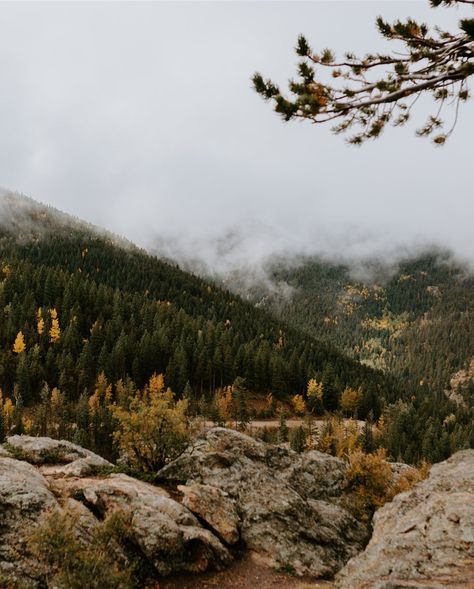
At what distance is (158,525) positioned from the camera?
25.5m

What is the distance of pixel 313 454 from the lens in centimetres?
5100

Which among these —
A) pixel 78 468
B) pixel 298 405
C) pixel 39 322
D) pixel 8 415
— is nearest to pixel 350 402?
pixel 298 405

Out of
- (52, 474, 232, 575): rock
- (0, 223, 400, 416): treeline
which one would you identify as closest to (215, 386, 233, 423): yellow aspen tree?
(0, 223, 400, 416): treeline

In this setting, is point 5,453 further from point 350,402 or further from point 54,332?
point 350,402

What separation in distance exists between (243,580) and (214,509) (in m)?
5.54

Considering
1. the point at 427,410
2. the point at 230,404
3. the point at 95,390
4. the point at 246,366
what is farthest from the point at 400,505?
the point at 427,410

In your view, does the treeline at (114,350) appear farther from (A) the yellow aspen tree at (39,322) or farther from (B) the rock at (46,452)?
(B) the rock at (46,452)

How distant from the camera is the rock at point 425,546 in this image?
17391 millimetres

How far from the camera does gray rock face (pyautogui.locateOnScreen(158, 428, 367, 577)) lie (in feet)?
99.2

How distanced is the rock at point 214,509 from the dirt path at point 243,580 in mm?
2031

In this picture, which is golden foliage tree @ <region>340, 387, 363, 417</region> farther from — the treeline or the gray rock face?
the gray rock face

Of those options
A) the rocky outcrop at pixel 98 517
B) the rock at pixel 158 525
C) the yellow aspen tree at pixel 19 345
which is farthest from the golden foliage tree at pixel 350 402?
the rock at pixel 158 525

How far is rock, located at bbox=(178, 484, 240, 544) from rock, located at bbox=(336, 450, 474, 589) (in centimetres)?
963

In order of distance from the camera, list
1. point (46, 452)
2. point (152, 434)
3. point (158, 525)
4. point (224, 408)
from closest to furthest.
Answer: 1. point (158, 525)
2. point (46, 452)
3. point (152, 434)
4. point (224, 408)
